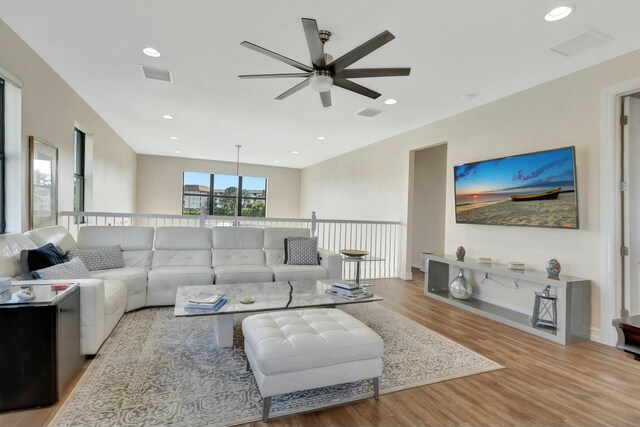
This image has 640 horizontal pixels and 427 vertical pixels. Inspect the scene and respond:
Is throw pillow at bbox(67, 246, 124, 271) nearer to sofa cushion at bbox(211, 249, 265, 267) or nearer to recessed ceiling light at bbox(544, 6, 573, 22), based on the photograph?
sofa cushion at bbox(211, 249, 265, 267)

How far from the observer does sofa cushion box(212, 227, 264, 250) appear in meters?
4.39

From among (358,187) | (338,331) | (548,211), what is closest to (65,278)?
(338,331)

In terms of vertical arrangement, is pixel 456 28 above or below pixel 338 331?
above

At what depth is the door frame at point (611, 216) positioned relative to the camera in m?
2.96

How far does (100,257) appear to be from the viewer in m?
3.58

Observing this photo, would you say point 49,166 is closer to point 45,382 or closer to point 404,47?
point 45,382

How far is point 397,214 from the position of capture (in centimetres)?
602

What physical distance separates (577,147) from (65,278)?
504 cm

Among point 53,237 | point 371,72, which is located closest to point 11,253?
point 53,237

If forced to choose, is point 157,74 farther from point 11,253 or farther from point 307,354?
point 307,354

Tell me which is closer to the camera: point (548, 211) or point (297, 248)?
point (548, 211)

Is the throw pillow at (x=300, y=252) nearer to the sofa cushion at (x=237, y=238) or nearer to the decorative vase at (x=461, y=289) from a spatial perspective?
the sofa cushion at (x=237, y=238)

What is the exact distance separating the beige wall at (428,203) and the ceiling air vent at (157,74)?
5.14m

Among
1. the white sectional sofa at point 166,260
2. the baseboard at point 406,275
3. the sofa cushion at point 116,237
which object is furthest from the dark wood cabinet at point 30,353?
the baseboard at point 406,275
